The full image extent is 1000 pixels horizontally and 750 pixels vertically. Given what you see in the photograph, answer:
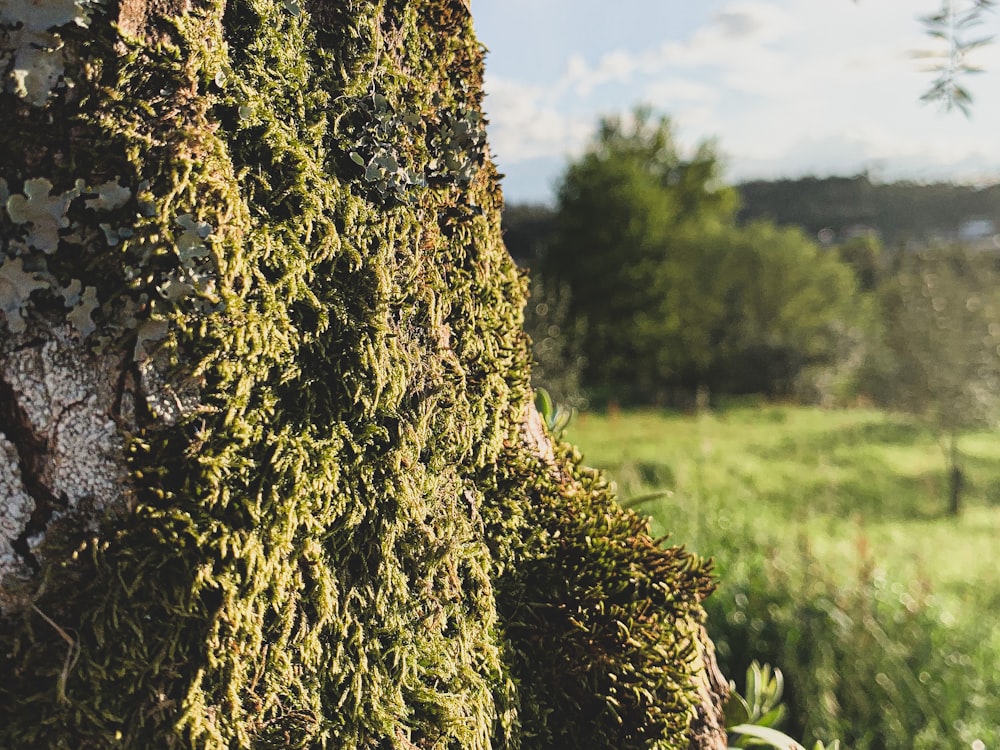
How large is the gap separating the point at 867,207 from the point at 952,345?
52.6m

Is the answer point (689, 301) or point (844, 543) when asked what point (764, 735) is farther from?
point (689, 301)

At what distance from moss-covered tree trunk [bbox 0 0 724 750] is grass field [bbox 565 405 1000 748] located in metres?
1.05

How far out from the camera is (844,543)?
394 inches

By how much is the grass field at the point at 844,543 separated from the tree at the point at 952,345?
1680 mm

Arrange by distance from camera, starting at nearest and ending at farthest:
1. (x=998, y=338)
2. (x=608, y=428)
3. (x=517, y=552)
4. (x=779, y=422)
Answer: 1. (x=517, y=552)
2. (x=998, y=338)
3. (x=608, y=428)
4. (x=779, y=422)

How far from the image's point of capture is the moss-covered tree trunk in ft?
3.69

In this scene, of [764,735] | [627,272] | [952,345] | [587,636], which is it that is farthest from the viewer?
[627,272]

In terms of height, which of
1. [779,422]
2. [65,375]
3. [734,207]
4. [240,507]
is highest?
[734,207]

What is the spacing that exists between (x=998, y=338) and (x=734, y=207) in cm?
2128

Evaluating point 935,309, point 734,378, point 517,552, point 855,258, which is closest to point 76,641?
point 517,552

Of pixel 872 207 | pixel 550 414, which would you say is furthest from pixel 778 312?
pixel 872 207

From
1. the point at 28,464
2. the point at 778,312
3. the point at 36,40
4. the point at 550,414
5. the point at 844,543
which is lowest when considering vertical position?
the point at 844,543

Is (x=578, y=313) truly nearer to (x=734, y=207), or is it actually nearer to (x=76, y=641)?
(x=734, y=207)

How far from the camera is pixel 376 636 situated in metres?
1.34
